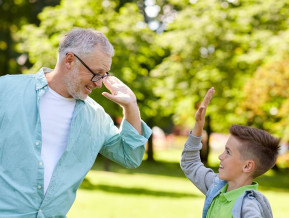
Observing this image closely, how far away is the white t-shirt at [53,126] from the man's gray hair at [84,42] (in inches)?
11.6

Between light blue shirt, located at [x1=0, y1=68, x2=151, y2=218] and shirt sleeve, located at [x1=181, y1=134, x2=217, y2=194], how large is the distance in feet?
0.98

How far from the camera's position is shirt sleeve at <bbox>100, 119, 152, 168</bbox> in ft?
10.6

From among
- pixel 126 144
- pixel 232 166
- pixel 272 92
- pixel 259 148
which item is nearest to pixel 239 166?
pixel 232 166

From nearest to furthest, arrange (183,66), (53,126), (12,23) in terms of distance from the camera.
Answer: (53,126) → (183,66) → (12,23)

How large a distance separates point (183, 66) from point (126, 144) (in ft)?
54.0

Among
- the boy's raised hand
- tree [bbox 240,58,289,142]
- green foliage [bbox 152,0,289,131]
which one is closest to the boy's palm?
the boy's raised hand

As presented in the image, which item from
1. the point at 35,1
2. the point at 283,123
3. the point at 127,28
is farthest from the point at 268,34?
the point at 35,1

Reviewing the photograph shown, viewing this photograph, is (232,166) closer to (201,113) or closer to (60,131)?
(201,113)

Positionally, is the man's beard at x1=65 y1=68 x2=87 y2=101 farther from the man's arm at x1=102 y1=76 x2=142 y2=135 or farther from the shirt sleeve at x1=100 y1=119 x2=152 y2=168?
the shirt sleeve at x1=100 y1=119 x2=152 y2=168

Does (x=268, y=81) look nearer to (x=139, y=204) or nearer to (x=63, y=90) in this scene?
(x=139, y=204)

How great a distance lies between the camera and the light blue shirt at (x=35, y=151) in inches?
118

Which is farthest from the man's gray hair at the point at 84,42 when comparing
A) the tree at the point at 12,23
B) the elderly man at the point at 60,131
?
the tree at the point at 12,23

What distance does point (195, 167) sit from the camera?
3.35 m

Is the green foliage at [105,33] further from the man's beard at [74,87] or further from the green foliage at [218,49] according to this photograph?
the man's beard at [74,87]
